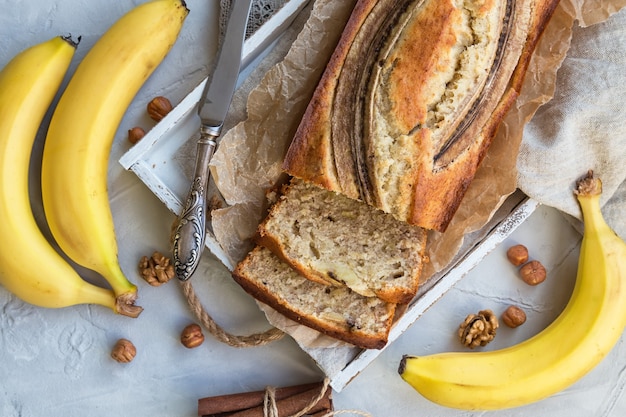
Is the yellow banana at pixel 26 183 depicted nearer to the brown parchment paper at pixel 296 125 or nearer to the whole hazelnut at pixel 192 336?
the whole hazelnut at pixel 192 336

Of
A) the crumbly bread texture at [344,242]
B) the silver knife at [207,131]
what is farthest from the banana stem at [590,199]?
the silver knife at [207,131]

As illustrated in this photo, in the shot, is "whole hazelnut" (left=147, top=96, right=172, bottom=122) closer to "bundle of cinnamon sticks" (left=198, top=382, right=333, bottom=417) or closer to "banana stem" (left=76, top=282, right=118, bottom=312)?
"banana stem" (left=76, top=282, right=118, bottom=312)

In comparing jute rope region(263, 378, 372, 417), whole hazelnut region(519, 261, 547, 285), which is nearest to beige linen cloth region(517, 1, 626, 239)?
whole hazelnut region(519, 261, 547, 285)

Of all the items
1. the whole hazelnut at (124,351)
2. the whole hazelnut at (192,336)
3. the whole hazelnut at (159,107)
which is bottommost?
the whole hazelnut at (124,351)

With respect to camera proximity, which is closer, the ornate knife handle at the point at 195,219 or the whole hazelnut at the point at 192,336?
the ornate knife handle at the point at 195,219

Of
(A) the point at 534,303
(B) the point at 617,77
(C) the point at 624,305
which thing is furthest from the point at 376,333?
(B) the point at 617,77
